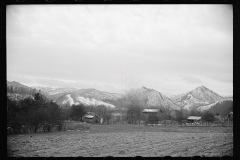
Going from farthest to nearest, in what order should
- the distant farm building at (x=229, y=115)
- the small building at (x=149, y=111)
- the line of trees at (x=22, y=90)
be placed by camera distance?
the small building at (x=149, y=111) → the line of trees at (x=22, y=90) → the distant farm building at (x=229, y=115)

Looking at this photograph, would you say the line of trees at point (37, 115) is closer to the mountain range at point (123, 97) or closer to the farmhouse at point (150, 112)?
the mountain range at point (123, 97)

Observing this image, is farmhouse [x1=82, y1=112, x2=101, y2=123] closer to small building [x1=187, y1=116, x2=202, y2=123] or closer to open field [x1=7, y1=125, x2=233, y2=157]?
open field [x1=7, y1=125, x2=233, y2=157]

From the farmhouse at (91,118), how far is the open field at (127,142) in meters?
0.23

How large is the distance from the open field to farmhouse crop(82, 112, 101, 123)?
0.74 feet

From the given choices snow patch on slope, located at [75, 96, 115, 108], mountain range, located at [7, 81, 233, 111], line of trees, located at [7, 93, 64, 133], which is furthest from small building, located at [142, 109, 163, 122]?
line of trees, located at [7, 93, 64, 133]

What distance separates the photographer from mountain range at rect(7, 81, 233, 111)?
7.62m

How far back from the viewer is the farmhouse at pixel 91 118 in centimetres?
812

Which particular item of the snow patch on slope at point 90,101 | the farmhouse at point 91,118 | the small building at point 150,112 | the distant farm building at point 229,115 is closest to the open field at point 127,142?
the farmhouse at point 91,118

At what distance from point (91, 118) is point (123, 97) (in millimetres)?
1625

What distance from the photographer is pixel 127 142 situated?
7.71m

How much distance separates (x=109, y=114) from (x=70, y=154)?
2.58 m

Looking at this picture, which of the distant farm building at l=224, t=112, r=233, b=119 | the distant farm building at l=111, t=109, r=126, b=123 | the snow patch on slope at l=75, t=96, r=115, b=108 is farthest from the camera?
the distant farm building at l=111, t=109, r=126, b=123

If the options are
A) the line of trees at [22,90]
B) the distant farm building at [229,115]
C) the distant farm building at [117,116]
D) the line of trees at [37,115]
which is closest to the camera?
the distant farm building at [229,115]
